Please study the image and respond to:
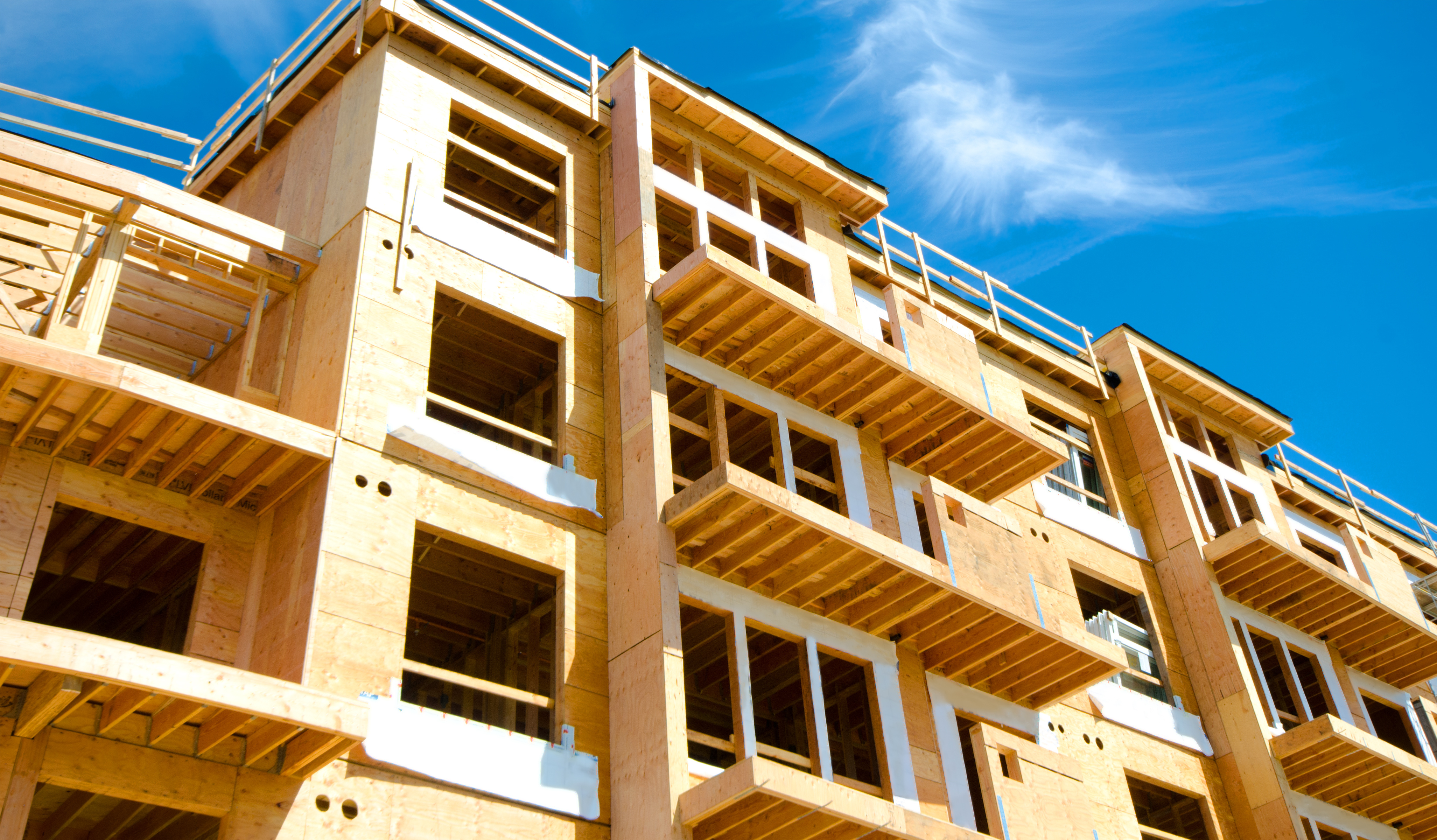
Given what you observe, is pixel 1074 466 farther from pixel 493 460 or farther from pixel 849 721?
pixel 493 460

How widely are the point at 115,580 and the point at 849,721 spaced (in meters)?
12.9

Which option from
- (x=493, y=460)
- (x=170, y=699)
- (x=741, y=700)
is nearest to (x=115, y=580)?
(x=493, y=460)

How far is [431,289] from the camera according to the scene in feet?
62.2

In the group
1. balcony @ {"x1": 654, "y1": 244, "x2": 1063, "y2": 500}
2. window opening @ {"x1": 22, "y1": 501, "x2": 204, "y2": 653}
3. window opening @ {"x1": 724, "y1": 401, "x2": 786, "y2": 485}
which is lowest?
window opening @ {"x1": 22, "y1": 501, "x2": 204, "y2": 653}

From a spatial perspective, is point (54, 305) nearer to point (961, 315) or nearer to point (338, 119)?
point (338, 119)

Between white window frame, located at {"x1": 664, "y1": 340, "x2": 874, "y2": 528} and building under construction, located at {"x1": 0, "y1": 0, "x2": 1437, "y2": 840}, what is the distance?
0.11 metres

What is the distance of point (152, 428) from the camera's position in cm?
1551

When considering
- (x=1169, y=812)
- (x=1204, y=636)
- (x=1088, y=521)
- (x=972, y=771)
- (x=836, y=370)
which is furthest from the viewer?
(x=1169, y=812)

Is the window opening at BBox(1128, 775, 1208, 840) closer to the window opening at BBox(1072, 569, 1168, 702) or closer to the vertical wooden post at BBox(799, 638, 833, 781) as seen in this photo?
the window opening at BBox(1072, 569, 1168, 702)

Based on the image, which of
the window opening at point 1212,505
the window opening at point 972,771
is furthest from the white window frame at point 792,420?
the window opening at point 1212,505

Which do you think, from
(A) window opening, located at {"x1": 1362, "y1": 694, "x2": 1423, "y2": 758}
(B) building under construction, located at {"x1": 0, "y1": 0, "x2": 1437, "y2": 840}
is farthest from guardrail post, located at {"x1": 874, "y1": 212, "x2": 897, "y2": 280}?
(A) window opening, located at {"x1": 1362, "y1": 694, "x2": 1423, "y2": 758}

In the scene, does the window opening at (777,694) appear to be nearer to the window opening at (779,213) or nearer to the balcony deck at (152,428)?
the window opening at (779,213)

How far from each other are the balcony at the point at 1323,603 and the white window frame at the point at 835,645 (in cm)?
1043

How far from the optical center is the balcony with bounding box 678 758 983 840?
1506cm
